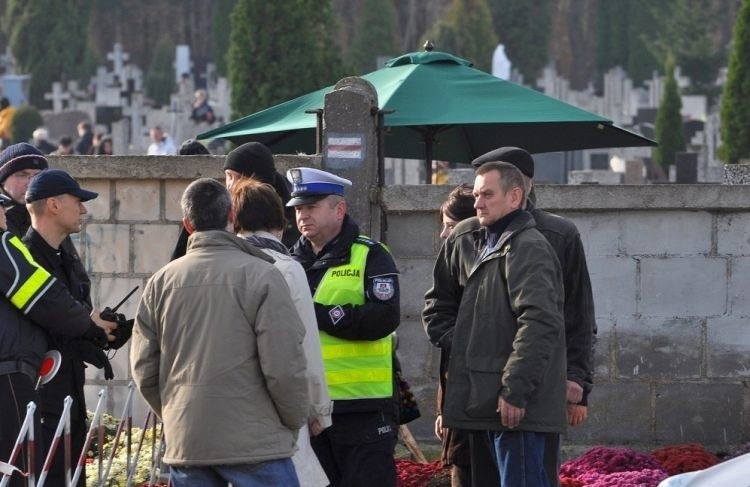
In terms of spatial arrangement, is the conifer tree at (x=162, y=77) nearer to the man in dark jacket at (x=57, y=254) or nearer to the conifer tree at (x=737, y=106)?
the conifer tree at (x=737, y=106)

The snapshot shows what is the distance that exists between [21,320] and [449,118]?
3901 mm

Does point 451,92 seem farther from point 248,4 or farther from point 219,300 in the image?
point 248,4

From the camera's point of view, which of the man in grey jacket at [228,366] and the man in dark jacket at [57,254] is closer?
the man in grey jacket at [228,366]

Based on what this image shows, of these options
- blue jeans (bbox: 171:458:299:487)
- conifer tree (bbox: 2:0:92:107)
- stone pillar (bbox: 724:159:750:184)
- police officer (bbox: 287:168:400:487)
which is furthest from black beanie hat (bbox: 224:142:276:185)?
conifer tree (bbox: 2:0:92:107)

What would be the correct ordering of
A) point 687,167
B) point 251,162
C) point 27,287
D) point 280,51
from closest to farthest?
point 27,287 < point 251,162 < point 687,167 < point 280,51

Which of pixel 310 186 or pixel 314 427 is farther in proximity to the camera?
pixel 310 186


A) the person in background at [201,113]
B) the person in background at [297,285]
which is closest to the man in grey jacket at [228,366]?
the person in background at [297,285]

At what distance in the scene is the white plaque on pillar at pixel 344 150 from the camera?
903cm

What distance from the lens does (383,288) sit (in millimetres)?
6508

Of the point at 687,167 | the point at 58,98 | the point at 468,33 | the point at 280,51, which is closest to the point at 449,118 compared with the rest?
the point at 687,167

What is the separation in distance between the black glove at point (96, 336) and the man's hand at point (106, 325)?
0.04 ft

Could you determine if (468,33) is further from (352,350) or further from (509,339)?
(509,339)

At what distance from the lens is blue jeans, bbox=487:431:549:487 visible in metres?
6.01

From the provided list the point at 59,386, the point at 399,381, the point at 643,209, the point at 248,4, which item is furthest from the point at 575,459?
the point at 248,4
